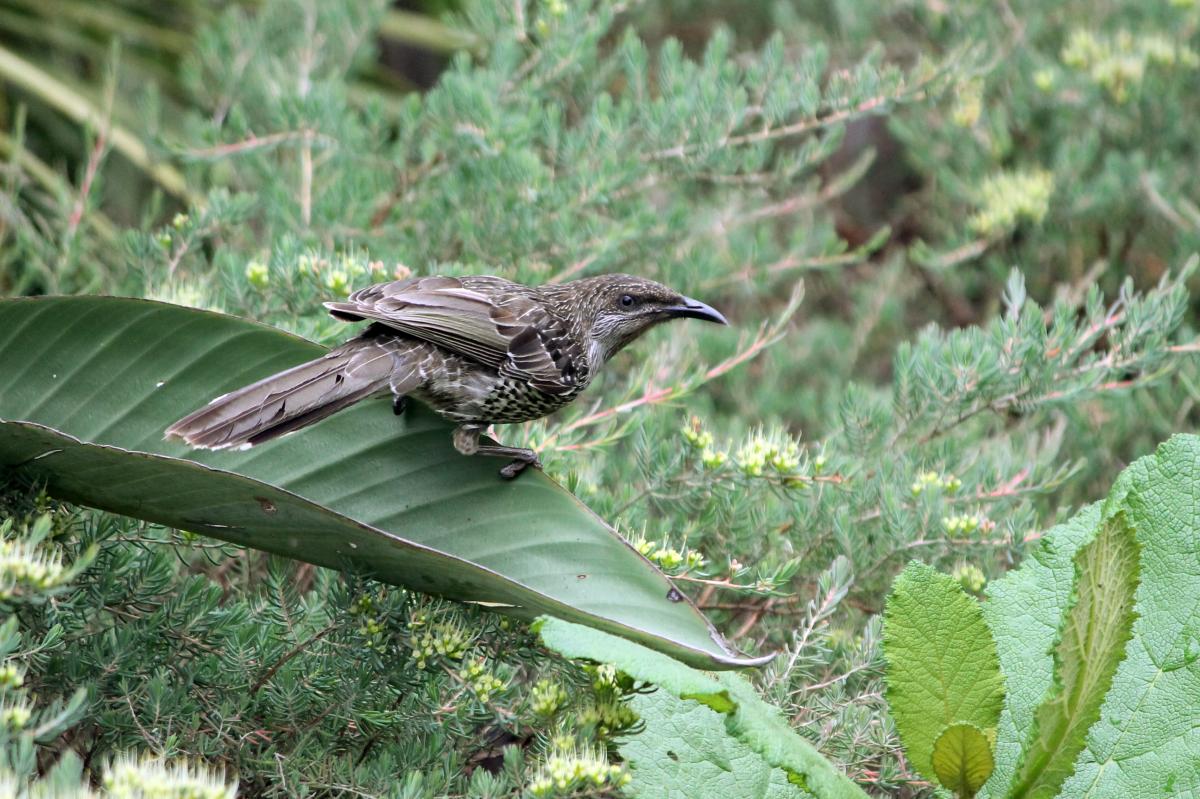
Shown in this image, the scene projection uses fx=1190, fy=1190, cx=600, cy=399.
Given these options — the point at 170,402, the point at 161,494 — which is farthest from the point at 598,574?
the point at 170,402

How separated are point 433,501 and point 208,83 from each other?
A: 3140 millimetres

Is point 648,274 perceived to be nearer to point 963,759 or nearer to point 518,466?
point 518,466

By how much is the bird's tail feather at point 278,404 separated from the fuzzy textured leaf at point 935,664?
1277mm

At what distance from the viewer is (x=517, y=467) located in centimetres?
258

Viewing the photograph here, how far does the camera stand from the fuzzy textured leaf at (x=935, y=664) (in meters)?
2.19

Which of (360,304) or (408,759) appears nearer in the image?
(408,759)

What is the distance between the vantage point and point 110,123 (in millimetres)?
4027

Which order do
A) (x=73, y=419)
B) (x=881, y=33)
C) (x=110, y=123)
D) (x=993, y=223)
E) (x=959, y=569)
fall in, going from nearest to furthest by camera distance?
(x=73, y=419)
(x=959, y=569)
(x=110, y=123)
(x=993, y=223)
(x=881, y=33)

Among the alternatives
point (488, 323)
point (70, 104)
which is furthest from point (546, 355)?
point (70, 104)

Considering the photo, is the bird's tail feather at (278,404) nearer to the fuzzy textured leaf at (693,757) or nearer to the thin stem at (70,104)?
the fuzzy textured leaf at (693,757)

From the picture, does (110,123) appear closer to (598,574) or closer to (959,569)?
(598,574)

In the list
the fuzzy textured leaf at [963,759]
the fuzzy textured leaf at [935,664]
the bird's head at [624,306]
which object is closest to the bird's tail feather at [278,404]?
the bird's head at [624,306]

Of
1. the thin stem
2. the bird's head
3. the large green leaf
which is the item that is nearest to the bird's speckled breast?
the bird's head

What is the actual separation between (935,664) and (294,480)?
1.32 m
